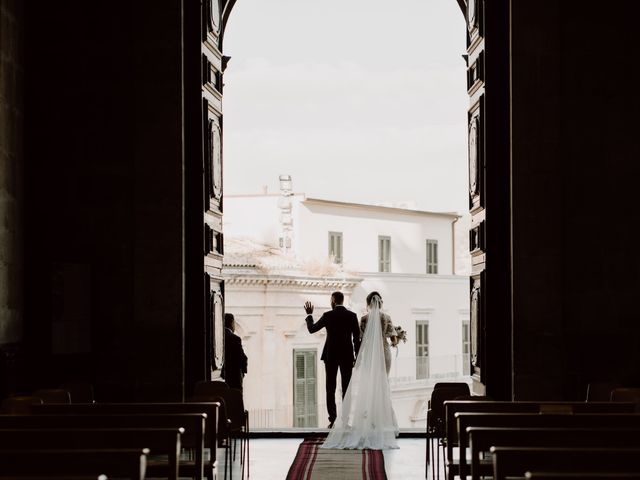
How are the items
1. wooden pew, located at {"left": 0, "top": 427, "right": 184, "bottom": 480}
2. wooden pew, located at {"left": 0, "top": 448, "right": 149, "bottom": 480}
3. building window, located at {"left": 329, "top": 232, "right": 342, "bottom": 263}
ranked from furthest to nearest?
1. building window, located at {"left": 329, "top": 232, "right": 342, "bottom": 263}
2. wooden pew, located at {"left": 0, "top": 427, "right": 184, "bottom": 480}
3. wooden pew, located at {"left": 0, "top": 448, "right": 149, "bottom": 480}

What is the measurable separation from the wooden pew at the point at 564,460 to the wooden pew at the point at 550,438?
0.64 metres

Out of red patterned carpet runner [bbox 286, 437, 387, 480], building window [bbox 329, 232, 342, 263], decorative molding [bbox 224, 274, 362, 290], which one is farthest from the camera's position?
building window [bbox 329, 232, 342, 263]

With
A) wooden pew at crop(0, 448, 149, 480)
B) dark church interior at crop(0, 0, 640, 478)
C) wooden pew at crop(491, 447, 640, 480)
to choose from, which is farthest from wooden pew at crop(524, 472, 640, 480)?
dark church interior at crop(0, 0, 640, 478)

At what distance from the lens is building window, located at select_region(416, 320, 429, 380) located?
1454 inches

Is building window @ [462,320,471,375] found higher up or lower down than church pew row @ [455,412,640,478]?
lower down

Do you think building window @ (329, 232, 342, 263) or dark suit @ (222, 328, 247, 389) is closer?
dark suit @ (222, 328, 247, 389)

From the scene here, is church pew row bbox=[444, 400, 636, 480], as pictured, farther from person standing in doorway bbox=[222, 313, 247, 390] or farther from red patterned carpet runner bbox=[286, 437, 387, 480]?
person standing in doorway bbox=[222, 313, 247, 390]

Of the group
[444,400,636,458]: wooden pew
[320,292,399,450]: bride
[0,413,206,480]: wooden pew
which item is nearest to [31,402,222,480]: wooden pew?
[444,400,636,458]: wooden pew

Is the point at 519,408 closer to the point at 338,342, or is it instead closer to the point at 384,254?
the point at 338,342

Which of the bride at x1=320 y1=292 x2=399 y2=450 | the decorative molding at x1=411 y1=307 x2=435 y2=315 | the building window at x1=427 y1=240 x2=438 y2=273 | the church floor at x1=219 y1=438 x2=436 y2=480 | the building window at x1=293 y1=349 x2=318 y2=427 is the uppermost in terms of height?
the building window at x1=427 y1=240 x2=438 y2=273

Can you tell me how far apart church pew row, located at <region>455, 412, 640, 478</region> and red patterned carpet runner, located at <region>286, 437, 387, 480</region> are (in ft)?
9.12

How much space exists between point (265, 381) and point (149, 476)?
2262cm

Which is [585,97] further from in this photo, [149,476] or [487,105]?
[149,476]

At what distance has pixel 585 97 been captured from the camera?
32.9ft
